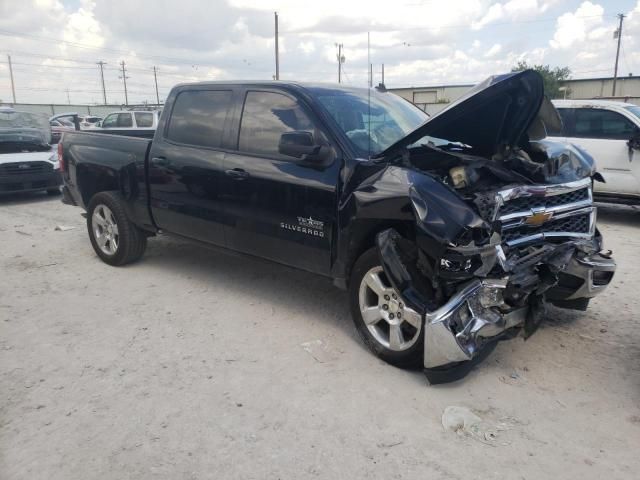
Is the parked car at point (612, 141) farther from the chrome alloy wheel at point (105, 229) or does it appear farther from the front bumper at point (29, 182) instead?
the front bumper at point (29, 182)

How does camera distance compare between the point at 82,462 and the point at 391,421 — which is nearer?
the point at 82,462

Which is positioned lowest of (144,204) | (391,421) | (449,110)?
(391,421)

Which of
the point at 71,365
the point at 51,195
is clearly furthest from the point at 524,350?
the point at 51,195

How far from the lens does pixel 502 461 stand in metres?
2.64

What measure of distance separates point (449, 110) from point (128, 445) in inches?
108

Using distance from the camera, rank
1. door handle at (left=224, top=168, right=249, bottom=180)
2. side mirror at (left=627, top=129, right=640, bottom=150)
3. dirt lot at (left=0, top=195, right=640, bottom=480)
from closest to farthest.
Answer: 1. dirt lot at (left=0, top=195, right=640, bottom=480)
2. door handle at (left=224, top=168, right=249, bottom=180)
3. side mirror at (left=627, top=129, right=640, bottom=150)

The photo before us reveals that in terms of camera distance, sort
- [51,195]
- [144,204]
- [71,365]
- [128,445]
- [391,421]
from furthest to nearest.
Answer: [51,195] → [144,204] → [71,365] → [391,421] → [128,445]

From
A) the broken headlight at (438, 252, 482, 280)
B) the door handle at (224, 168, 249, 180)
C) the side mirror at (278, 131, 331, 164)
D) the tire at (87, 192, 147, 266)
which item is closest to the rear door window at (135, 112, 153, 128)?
the tire at (87, 192, 147, 266)

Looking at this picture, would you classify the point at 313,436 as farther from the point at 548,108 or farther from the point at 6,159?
the point at 6,159

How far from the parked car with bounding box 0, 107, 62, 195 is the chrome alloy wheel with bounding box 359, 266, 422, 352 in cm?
881

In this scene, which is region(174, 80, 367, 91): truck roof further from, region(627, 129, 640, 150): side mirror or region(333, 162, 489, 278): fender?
region(627, 129, 640, 150): side mirror

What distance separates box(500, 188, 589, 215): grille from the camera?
3.32 meters

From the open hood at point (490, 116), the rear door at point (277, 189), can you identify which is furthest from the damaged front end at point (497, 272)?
the rear door at point (277, 189)

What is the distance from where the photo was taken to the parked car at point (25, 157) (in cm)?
980
